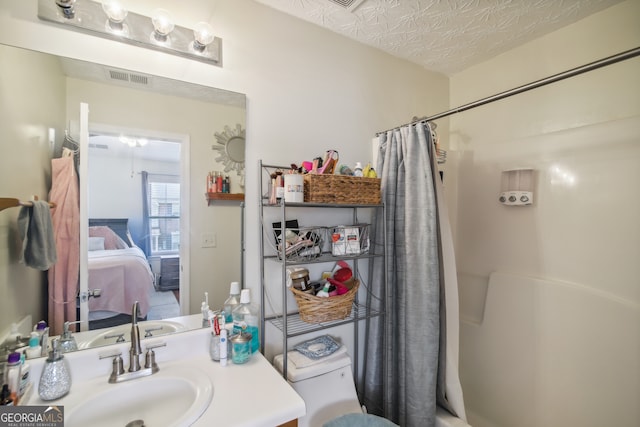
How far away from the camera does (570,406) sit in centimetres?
141

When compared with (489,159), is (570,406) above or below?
below

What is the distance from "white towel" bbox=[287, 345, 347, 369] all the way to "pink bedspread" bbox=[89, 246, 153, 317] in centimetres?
63

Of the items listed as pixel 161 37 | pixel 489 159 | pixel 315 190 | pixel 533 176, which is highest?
pixel 161 37

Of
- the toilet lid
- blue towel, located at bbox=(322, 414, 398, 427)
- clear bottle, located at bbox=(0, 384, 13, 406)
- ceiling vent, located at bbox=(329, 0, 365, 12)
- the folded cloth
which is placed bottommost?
blue towel, located at bbox=(322, 414, 398, 427)

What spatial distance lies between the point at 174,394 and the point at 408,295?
995mm

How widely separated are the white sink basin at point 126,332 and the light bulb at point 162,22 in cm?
111

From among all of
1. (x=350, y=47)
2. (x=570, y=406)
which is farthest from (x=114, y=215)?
(x=570, y=406)

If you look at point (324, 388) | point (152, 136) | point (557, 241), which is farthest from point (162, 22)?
point (557, 241)

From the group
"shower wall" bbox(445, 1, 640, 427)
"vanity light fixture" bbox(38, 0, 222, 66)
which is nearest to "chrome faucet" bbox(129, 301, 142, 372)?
"vanity light fixture" bbox(38, 0, 222, 66)

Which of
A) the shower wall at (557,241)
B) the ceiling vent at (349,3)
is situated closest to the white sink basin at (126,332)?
the ceiling vent at (349,3)

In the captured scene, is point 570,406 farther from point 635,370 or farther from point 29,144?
point 29,144

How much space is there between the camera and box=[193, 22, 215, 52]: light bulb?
1.12 metres

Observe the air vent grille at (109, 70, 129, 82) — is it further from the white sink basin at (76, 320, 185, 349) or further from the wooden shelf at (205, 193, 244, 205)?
the white sink basin at (76, 320, 185, 349)

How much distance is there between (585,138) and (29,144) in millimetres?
2353
